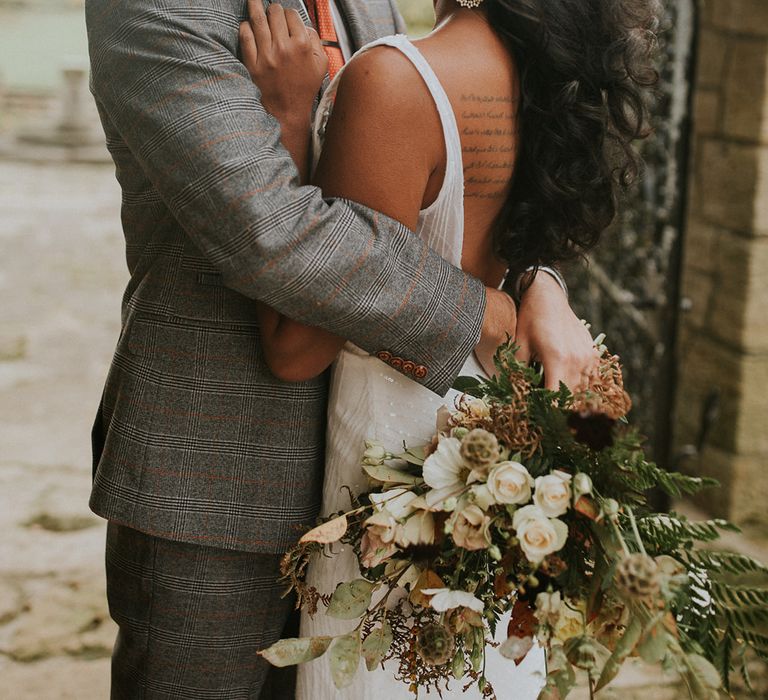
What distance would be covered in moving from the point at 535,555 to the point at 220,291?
0.56 metres

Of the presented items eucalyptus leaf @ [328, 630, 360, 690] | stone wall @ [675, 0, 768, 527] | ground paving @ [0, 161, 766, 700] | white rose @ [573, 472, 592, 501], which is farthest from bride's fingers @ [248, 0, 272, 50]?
stone wall @ [675, 0, 768, 527]

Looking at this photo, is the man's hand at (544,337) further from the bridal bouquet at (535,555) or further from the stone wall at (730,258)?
the stone wall at (730,258)

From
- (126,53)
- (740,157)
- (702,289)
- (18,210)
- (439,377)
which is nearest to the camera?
Result: (126,53)

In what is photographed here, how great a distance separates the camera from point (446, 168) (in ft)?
3.96

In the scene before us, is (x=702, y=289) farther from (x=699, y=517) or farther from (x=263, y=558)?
(x=263, y=558)

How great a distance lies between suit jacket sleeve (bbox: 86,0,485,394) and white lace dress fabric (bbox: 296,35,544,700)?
0.10 meters

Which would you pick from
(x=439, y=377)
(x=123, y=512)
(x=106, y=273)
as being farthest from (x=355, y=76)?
(x=106, y=273)

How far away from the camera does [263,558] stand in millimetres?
1396

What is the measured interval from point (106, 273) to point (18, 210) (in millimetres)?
2382

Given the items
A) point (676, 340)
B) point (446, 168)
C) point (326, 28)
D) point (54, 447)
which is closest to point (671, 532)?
point (446, 168)

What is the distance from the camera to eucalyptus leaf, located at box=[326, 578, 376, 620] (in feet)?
3.92

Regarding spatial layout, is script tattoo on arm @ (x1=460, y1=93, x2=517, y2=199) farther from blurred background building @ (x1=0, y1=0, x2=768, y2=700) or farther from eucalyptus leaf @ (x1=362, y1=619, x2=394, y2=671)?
blurred background building @ (x1=0, y1=0, x2=768, y2=700)

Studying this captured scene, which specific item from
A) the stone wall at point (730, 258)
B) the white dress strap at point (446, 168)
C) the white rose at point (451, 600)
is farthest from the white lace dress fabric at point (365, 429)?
Result: the stone wall at point (730, 258)

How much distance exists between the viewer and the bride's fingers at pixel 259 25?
3.94 ft
